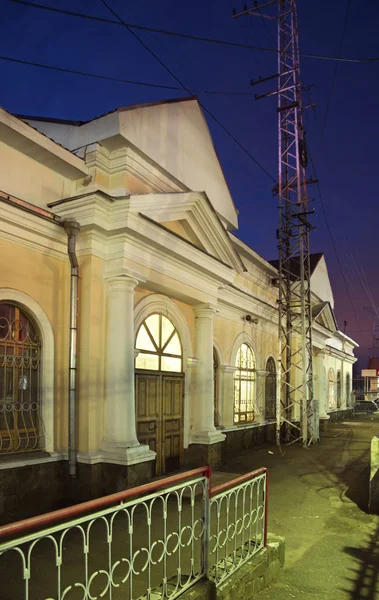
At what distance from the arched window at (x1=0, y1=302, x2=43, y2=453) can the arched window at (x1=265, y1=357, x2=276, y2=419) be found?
351 inches

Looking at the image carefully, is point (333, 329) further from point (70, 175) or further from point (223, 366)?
point (70, 175)

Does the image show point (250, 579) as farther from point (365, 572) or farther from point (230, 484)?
point (365, 572)

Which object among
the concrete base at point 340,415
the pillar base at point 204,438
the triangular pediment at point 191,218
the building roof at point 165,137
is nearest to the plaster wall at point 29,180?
the building roof at point 165,137

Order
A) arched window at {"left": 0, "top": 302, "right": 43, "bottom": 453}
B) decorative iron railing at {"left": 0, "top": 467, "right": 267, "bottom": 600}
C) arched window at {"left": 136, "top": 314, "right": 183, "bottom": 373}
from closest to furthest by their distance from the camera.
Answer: decorative iron railing at {"left": 0, "top": 467, "right": 267, "bottom": 600} → arched window at {"left": 0, "top": 302, "right": 43, "bottom": 453} → arched window at {"left": 136, "top": 314, "right": 183, "bottom": 373}

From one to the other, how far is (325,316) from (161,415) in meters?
13.0

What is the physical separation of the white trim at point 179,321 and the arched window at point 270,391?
207 inches

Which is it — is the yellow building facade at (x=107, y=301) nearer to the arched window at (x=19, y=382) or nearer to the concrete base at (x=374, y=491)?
the arched window at (x=19, y=382)

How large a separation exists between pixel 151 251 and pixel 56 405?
8.96 feet

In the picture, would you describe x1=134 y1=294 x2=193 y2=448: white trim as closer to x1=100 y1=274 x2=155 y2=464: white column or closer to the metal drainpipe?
x1=100 y1=274 x2=155 y2=464: white column

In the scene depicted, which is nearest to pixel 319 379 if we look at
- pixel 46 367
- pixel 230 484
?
pixel 46 367

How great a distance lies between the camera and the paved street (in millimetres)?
4402

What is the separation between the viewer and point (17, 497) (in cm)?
593

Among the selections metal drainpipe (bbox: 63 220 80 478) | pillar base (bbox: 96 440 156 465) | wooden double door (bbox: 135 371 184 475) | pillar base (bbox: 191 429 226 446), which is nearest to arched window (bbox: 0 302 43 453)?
metal drainpipe (bbox: 63 220 80 478)

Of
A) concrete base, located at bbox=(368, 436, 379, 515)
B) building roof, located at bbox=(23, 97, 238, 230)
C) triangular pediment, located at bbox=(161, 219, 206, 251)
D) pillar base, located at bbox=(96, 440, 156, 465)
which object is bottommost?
concrete base, located at bbox=(368, 436, 379, 515)
